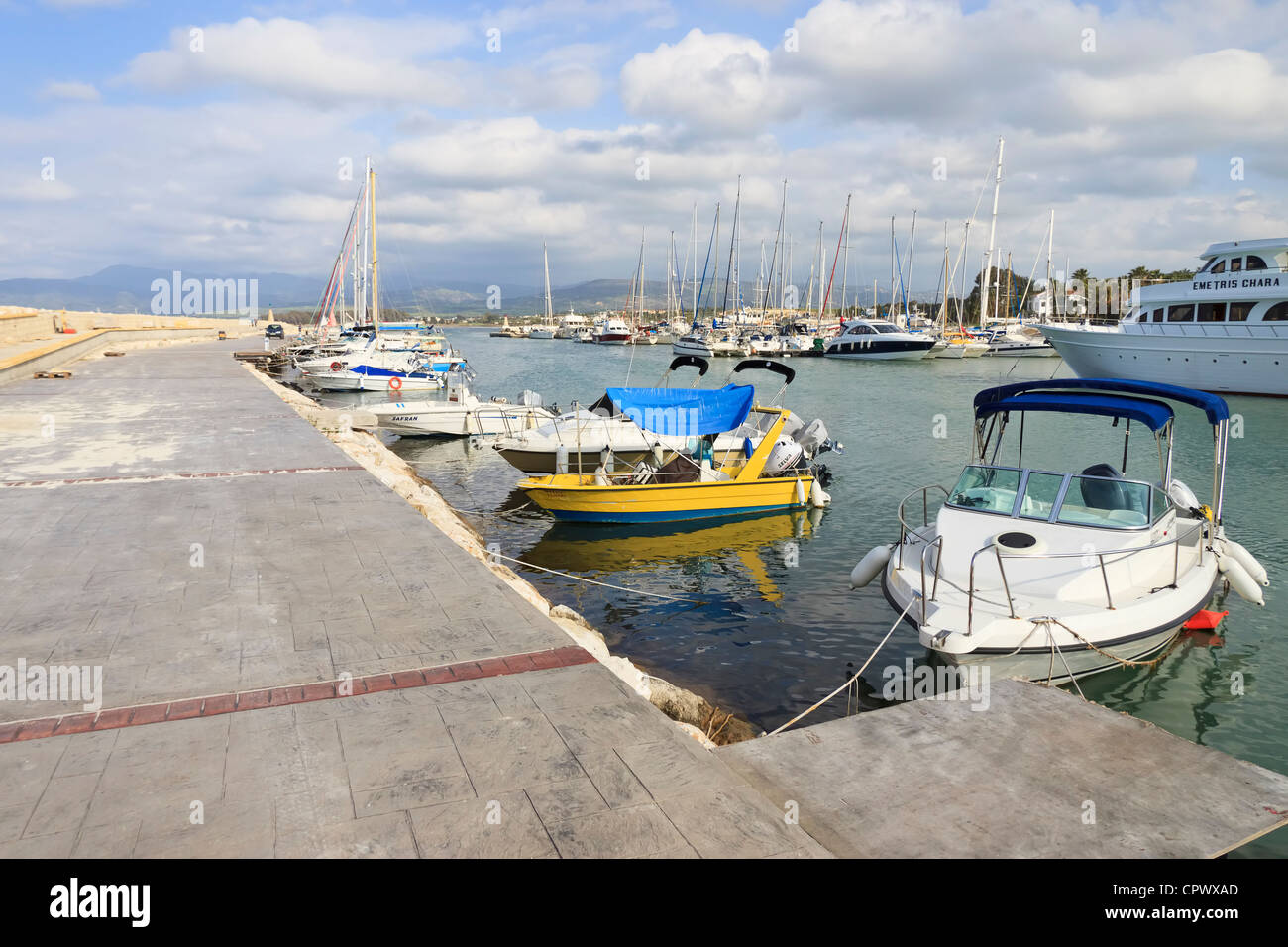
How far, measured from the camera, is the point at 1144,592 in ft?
31.4

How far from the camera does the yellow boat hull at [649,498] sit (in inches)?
680

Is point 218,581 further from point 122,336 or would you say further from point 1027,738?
point 122,336

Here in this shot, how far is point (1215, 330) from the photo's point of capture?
41094mm

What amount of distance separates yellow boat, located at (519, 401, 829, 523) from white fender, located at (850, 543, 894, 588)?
21.5 ft

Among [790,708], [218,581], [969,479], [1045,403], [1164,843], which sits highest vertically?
[1045,403]

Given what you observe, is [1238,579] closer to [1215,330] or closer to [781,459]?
[781,459]

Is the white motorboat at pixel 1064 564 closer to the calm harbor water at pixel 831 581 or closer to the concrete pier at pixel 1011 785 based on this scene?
the calm harbor water at pixel 831 581

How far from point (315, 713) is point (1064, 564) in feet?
26.8

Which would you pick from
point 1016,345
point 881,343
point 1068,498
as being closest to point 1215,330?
point 881,343

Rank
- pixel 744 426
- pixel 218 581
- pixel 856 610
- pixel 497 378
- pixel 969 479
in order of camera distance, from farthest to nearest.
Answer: pixel 497 378 → pixel 744 426 → pixel 856 610 → pixel 969 479 → pixel 218 581

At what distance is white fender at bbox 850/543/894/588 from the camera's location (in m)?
11.2

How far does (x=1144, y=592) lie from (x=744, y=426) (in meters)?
12.6

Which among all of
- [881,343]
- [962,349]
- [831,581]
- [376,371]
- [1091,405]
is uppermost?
[881,343]

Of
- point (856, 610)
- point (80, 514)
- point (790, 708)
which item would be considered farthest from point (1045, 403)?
point (80, 514)
